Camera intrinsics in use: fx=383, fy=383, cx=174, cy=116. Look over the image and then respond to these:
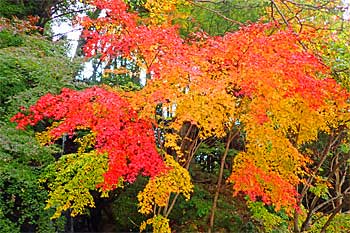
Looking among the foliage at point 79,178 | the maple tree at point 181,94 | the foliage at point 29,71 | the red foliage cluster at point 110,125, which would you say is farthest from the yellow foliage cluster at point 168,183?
the foliage at point 29,71

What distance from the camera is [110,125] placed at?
5262 mm

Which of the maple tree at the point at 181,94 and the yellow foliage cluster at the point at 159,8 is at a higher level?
the yellow foliage cluster at the point at 159,8

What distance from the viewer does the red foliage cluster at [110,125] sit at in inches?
208

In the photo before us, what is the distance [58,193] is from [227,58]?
327cm

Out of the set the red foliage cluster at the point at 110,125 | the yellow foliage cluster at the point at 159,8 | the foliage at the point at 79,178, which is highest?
the yellow foliage cluster at the point at 159,8

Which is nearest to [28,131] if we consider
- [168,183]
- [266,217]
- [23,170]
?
[23,170]

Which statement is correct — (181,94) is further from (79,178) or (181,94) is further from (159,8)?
(159,8)

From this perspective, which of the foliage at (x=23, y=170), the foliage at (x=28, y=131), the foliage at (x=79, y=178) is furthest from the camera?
the foliage at (x=79, y=178)

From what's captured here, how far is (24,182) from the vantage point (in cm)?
554

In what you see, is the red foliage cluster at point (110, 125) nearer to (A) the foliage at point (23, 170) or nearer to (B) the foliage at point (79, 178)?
(A) the foliage at point (23, 170)

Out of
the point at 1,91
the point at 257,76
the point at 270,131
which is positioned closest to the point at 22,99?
the point at 1,91

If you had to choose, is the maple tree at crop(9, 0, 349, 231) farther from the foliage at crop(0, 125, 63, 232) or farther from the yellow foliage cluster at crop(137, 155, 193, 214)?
the foliage at crop(0, 125, 63, 232)

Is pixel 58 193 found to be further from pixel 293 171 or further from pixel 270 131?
pixel 293 171

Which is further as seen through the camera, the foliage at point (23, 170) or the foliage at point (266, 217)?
the foliage at point (266, 217)
